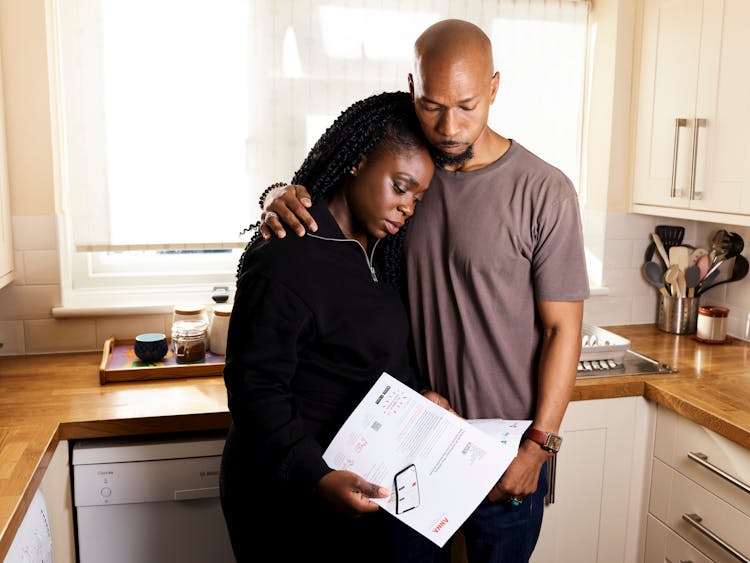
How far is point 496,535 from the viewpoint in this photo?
5.28ft

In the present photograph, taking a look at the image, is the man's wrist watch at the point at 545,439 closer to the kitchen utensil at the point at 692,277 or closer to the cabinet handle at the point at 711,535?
the cabinet handle at the point at 711,535

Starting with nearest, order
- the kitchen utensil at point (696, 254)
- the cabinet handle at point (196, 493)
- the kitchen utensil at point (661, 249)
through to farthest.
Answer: the cabinet handle at point (196, 493) < the kitchen utensil at point (696, 254) < the kitchen utensil at point (661, 249)

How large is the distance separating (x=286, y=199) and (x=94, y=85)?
120 centimetres

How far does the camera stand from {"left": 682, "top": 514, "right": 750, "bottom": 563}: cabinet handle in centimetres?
182

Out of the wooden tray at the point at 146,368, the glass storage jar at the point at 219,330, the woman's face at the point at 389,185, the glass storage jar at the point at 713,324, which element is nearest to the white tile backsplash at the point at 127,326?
the wooden tray at the point at 146,368

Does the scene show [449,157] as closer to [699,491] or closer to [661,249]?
[699,491]

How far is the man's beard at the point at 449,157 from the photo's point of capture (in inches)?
56.1

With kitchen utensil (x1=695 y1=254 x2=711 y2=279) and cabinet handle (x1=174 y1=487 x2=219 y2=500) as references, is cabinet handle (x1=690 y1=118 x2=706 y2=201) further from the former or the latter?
cabinet handle (x1=174 y1=487 x2=219 y2=500)

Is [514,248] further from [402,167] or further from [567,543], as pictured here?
[567,543]

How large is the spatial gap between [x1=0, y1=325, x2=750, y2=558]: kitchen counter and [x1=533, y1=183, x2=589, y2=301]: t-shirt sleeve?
659mm

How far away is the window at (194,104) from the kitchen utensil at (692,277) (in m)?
0.90

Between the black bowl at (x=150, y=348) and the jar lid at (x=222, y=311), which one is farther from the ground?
the jar lid at (x=222, y=311)

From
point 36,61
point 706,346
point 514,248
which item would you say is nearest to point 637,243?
point 706,346

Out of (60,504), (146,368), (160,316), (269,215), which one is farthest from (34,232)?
(269,215)
